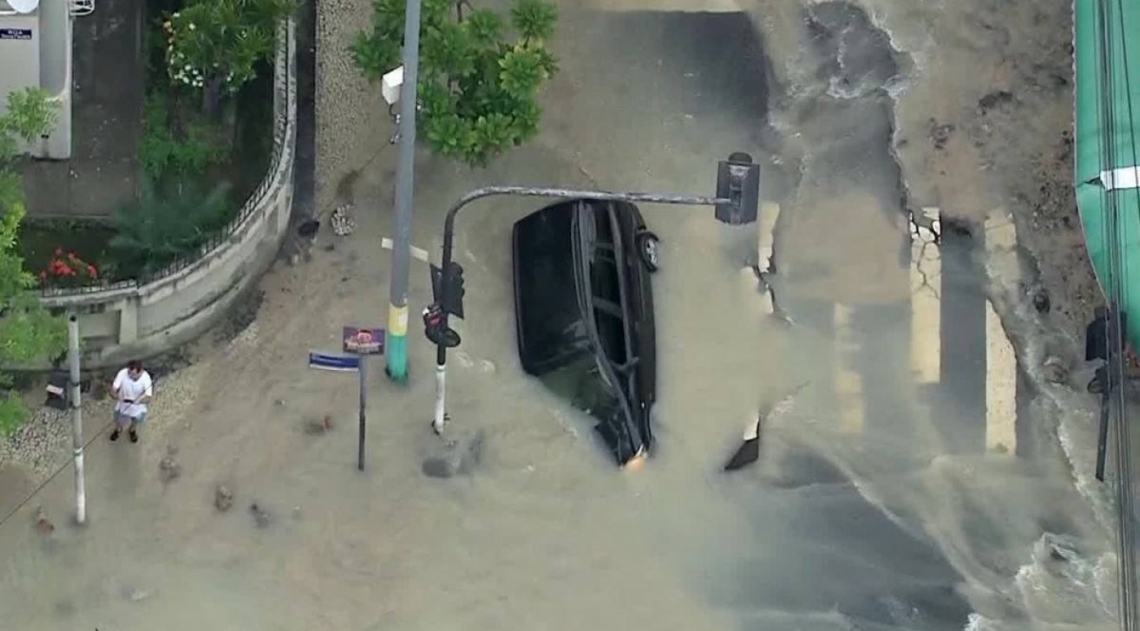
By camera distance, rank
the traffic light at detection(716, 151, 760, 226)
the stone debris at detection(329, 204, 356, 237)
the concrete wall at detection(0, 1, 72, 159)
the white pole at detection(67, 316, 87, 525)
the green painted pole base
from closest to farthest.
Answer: the traffic light at detection(716, 151, 760, 226) → the white pole at detection(67, 316, 87, 525) → the concrete wall at detection(0, 1, 72, 159) → the green painted pole base → the stone debris at detection(329, 204, 356, 237)

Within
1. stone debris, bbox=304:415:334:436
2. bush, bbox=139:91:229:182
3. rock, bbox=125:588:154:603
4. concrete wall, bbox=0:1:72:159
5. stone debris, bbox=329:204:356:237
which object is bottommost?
rock, bbox=125:588:154:603

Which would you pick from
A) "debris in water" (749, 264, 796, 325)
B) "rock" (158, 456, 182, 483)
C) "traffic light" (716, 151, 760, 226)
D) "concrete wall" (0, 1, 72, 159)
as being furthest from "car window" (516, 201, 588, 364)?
"concrete wall" (0, 1, 72, 159)

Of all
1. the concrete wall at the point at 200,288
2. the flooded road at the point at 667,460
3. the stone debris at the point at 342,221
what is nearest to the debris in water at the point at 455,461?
the flooded road at the point at 667,460

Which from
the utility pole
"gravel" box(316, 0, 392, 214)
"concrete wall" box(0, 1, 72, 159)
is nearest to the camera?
the utility pole

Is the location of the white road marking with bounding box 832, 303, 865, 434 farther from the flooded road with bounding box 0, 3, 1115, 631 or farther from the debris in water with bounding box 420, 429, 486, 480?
the debris in water with bounding box 420, 429, 486, 480

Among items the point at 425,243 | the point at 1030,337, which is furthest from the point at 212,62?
the point at 1030,337

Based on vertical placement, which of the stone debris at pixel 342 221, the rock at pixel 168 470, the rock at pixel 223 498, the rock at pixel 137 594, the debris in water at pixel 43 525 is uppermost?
the stone debris at pixel 342 221

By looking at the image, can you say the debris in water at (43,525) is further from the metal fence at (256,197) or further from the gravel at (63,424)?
the metal fence at (256,197)
